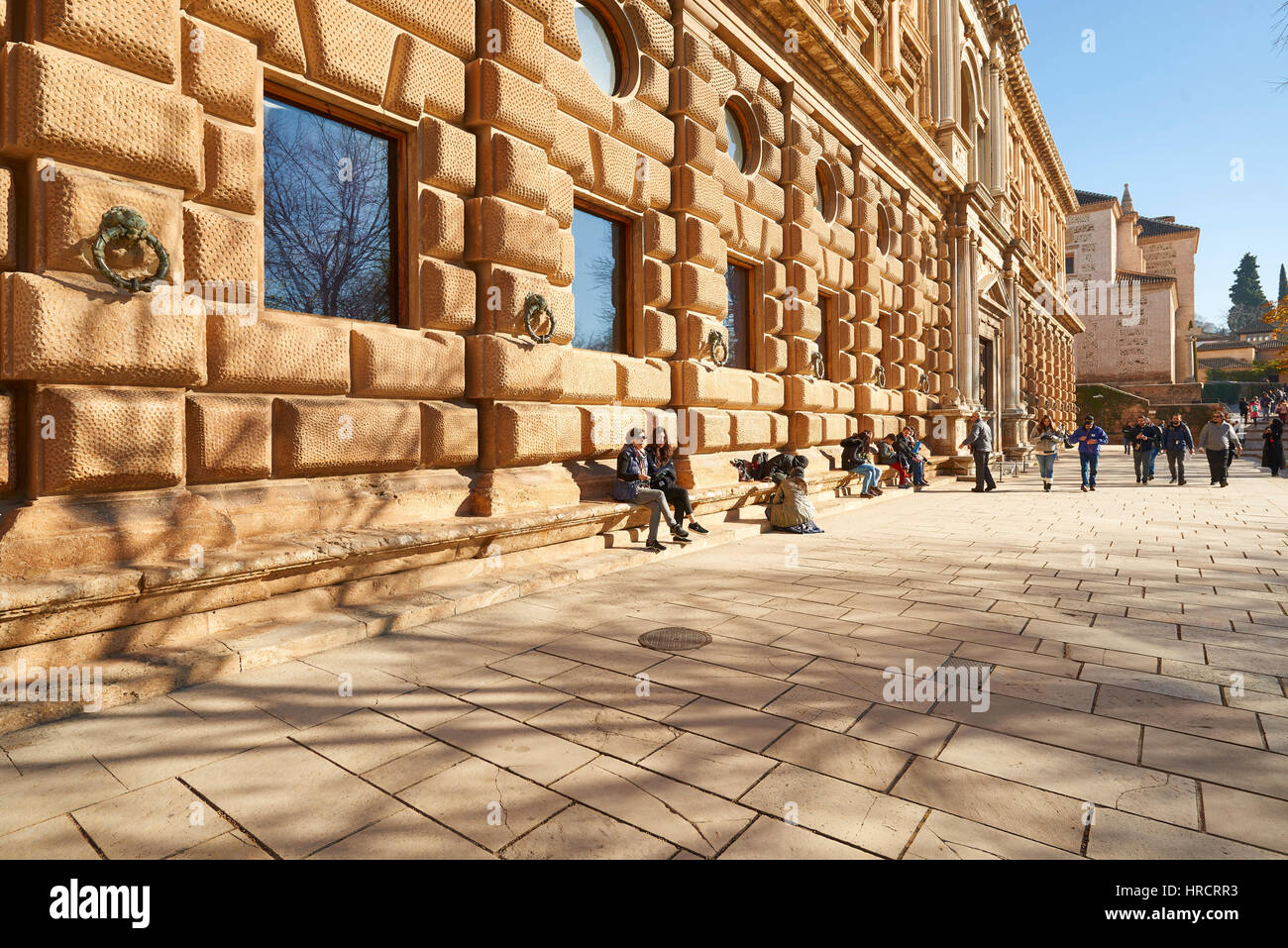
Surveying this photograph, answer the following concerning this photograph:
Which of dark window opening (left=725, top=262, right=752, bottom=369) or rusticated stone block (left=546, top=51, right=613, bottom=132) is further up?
rusticated stone block (left=546, top=51, right=613, bottom=132)

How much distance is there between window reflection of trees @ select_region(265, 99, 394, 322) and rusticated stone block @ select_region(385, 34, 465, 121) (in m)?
0.44

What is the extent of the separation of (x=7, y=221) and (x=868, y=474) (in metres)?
12.9

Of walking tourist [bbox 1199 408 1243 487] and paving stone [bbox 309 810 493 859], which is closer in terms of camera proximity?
paving stone [bbox 309 810 493 859]

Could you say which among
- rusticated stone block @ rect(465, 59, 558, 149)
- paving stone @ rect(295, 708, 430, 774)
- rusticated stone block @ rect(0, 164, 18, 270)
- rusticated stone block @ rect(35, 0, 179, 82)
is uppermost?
rusticated stone block @ rect(465, 59, 558, 149)

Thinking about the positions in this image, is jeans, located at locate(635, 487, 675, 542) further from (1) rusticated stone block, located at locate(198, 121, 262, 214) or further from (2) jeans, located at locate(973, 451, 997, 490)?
(2) jeans, located at locate(973, 451, 997, 490)

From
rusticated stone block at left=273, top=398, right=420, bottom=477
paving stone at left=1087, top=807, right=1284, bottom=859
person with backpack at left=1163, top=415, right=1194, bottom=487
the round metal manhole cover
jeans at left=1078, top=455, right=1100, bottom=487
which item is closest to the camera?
paving stone at left=1087, top=807, right=1284, bottom=859

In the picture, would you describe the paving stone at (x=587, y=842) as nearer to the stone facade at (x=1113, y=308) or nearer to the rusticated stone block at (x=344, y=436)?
the rusticated stone block at (x=344, y=436)

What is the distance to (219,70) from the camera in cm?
481

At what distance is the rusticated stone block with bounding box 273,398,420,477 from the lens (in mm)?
5238

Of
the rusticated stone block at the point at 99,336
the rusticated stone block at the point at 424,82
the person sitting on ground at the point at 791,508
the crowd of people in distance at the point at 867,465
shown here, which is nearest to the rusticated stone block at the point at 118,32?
the rusticated stone block at the point at 99,336

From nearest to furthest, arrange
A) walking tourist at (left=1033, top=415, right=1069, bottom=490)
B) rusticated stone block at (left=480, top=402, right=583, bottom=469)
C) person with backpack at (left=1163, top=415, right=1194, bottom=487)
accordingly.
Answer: rusticated stone block at (left=480, top=402, right=583, bottom=469) < walking tourist at (left=1033, top=415, right=1069, bottom=490) < person with backpack at (left=1163, top=415, right=1194, bottom=487)

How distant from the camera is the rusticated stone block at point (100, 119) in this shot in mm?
3924

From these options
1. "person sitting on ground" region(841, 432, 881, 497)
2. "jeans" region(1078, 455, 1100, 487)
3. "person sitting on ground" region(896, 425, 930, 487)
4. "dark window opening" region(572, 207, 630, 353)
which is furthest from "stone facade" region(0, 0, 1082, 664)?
"jeans" region(1078, 455, 1100, 487)

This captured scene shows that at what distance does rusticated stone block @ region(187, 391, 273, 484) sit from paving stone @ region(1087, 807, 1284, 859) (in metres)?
5.17
